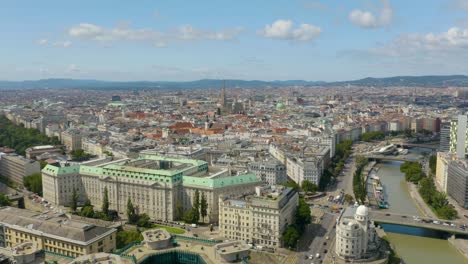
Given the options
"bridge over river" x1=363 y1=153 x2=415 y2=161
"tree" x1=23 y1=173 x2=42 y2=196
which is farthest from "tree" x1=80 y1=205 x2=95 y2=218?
"bridge over river" x1=363 y1=153 x2=415 y2=161

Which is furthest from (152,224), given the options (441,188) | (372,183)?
(441,188)

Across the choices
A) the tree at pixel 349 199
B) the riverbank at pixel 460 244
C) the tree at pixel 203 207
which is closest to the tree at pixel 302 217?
the tree at pixel 203 207

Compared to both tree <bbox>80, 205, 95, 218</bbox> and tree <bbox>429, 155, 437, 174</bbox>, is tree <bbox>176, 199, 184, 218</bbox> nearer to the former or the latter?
tree <bbox>80, 205, 95, 218</bbox>

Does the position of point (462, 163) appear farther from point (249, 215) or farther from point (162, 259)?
point (162, 259)

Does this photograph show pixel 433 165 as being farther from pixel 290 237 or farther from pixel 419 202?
pixel 290 237

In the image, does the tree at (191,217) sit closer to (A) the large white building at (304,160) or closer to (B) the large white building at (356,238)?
(B) the large white building at (356,238)
